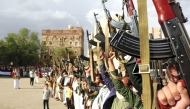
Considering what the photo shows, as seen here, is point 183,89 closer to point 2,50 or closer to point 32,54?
point 2,50

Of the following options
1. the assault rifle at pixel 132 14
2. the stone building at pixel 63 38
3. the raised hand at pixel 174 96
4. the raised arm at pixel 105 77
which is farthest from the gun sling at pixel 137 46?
the stone building at pixel 63 38

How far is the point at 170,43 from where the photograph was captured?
2.03 m

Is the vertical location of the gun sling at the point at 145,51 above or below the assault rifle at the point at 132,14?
below

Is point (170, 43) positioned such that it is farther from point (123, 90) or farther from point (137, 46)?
point (123, 90)

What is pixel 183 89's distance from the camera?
1.97m

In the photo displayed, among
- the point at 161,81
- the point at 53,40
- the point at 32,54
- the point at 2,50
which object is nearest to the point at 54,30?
the point at 53,40

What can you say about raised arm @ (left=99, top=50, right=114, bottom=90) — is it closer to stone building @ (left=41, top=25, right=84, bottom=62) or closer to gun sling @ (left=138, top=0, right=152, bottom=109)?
gun sling @ (left=138, top=0, right=152, bottom=109)

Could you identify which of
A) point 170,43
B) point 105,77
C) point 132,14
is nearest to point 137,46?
point 170,43

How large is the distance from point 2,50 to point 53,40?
2969cm

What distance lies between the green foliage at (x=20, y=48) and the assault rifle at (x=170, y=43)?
51.4 meters

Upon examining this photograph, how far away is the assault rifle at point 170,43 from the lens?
1.95 m

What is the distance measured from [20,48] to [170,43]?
182 ft

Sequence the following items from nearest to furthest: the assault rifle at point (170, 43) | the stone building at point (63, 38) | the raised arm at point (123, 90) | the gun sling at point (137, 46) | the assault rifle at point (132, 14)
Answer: the assault rifle at point (170, 43) → the gun sling at point (137, 46) → the assault rifle at point (132, 14) → the raised arm at point (123, 90) → the stone building at point (63, 38)

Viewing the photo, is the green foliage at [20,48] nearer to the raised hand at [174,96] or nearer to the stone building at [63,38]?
the stone building at [63,38]
